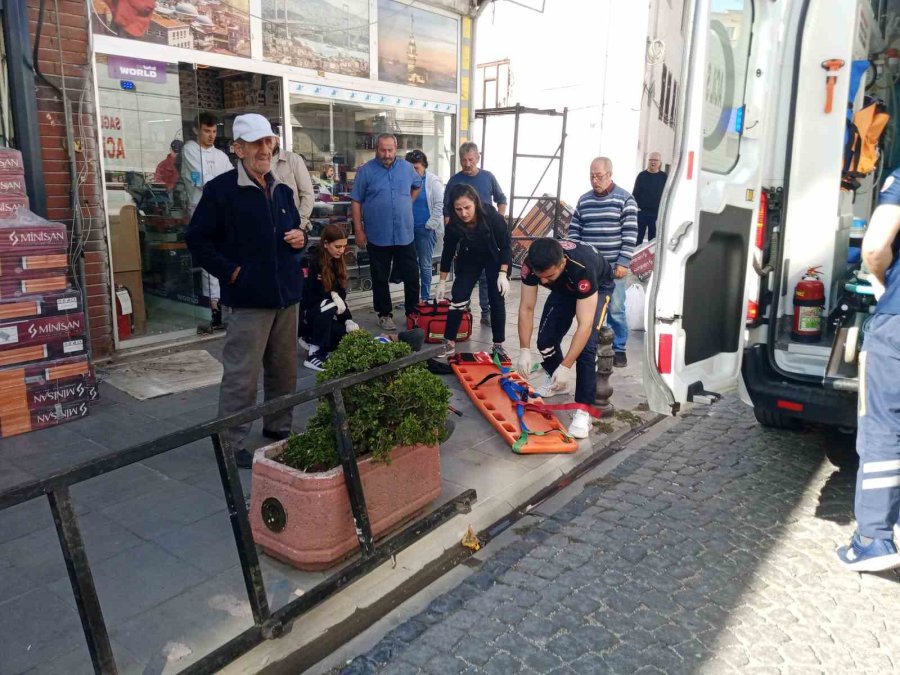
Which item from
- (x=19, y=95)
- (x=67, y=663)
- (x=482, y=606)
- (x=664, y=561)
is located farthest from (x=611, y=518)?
(x=19, y=95)

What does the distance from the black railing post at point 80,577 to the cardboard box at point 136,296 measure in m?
4.52

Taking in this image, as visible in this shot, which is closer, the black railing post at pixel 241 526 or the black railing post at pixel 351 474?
the black railing post at pixel 241 526

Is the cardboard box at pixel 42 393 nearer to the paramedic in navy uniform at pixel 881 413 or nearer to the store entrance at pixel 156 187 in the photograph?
the store entrance at pixel 156 187

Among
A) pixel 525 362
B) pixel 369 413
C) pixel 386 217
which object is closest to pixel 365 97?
pixel 386 217

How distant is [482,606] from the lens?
3.04 metres

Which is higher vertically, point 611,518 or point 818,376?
point 818,376

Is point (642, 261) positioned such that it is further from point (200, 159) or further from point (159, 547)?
point (159, 547)

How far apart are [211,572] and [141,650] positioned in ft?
1.77

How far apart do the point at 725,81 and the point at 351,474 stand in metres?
2.82

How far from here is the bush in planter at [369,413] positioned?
322 centimetres

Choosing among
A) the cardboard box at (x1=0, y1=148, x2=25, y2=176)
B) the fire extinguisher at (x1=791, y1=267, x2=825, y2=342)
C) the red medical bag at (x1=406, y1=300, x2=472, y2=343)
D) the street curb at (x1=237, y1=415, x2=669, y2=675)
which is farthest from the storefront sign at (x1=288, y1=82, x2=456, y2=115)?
the fire extinguisher at (x1=791, y1=267, x2=825, y2=342)

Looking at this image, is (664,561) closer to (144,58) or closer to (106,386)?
(106,386)

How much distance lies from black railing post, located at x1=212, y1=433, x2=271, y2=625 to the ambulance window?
273 centimetres

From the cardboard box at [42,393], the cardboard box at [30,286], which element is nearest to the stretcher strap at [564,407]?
the cardboard box at [42,393]
